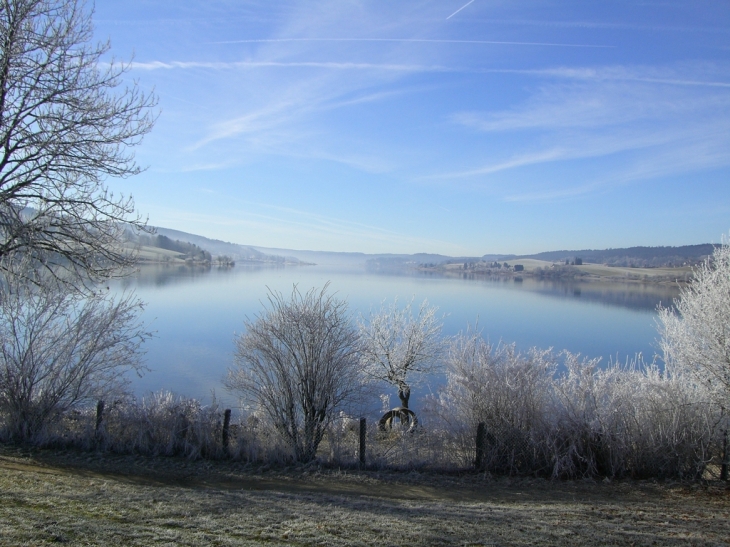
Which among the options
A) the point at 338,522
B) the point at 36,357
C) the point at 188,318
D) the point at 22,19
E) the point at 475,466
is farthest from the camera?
the point at 188,318

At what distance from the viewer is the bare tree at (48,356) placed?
13180mm

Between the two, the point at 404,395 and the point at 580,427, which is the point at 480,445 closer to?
the point at 580,427

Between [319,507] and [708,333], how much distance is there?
15.4 metres

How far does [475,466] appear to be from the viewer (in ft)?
41.7

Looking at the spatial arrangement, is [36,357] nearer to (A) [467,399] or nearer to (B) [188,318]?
(A) [467,399]

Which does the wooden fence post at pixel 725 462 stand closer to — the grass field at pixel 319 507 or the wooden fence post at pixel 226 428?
the grass field at pixel 319 507

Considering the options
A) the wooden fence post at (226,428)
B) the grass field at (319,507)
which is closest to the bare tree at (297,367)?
the wooden fence post at (226,428)

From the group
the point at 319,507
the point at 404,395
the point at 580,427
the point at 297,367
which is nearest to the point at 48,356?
the point at 297,367

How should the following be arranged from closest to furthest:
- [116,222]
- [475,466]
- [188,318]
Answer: [116,222] → [475,466] → [188,318]

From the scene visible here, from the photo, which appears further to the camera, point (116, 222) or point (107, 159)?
point (116, 222)

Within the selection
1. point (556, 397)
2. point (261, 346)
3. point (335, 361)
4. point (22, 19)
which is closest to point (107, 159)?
point (22, 19)

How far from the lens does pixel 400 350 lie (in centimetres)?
2641

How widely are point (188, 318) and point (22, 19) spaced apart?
4183cm

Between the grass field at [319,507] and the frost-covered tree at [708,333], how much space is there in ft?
19.8
